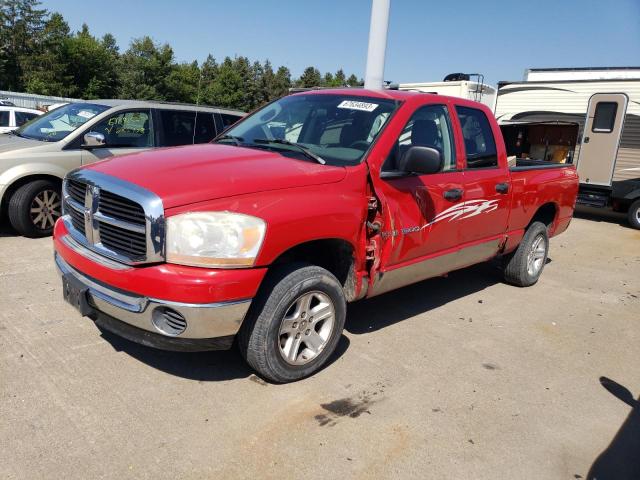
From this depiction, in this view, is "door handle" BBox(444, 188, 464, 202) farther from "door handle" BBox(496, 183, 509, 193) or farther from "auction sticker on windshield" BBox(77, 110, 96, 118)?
"auction sticker on windshield" BBox(77, 110, 96, 118)

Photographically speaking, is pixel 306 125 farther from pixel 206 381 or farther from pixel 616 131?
pixel 616 131

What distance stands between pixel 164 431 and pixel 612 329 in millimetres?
4197

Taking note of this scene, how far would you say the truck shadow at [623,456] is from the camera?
278 centimetres

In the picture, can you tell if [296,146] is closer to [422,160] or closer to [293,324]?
[422,160]

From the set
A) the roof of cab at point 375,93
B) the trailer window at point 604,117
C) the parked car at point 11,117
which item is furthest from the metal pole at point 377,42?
the parked car at point 11,117

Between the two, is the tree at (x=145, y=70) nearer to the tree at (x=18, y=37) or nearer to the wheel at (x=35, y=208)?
the tree at (x=18, y=37)

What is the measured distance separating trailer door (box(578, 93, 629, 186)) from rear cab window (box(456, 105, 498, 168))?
8445mm

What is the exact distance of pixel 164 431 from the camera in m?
2.83

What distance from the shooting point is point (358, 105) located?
4.05 m

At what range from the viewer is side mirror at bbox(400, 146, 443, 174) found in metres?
3.56

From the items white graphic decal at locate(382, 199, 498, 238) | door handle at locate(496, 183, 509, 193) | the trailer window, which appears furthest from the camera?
the trailer window

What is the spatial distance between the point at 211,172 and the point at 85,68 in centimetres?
6749

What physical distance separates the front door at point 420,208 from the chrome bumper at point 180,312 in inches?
50.2

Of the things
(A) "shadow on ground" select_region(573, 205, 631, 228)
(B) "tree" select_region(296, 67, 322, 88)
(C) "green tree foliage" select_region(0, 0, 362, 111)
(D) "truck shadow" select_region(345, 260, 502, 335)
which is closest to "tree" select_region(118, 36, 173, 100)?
(C) "green tree foliage" select_region(0, 0, 362, 111)
